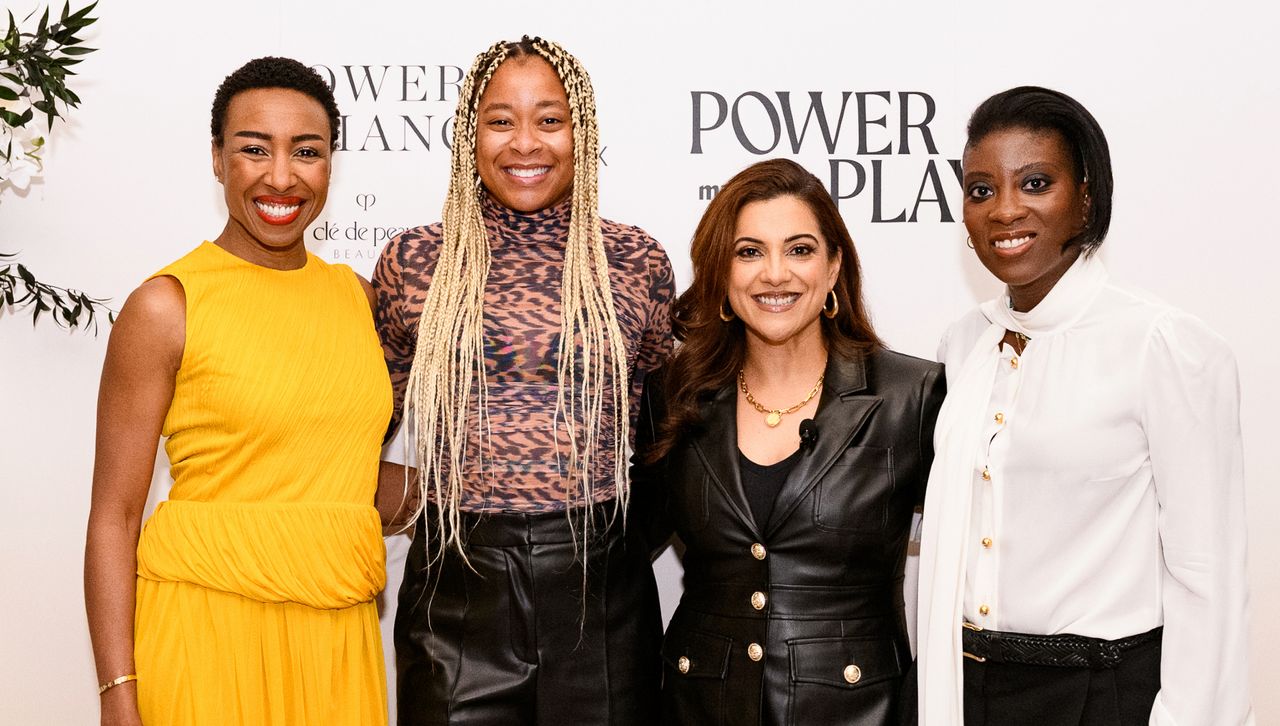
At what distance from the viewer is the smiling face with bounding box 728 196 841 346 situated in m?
2.62

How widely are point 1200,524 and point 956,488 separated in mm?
471

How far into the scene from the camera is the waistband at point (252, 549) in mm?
2383

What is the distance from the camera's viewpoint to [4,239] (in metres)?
3.57

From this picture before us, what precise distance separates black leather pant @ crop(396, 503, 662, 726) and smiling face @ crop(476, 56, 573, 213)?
795mm

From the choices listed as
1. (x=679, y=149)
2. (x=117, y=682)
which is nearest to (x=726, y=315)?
(x=679, y=149)

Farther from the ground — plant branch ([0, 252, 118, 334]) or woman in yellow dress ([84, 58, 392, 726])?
plant branch ([0, 252, 118, 334])

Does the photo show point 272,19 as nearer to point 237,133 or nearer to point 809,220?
point 237,133

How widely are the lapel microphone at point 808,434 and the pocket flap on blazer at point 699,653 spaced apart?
1.58 feet

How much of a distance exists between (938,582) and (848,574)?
0.72 feet

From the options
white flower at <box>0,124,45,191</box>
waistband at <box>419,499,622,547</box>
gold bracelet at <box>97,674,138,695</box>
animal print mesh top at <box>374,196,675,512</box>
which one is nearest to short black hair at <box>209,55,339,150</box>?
animal print mesh top at <box>374,196,675,512</box>

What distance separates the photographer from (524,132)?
8.76 feet

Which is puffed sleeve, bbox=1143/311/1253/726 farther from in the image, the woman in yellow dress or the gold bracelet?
the gold bracelet

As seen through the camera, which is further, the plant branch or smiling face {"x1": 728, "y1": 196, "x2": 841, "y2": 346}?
the plant branch

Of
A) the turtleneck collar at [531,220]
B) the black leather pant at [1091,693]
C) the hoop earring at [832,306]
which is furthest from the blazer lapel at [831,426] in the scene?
the turtleneck collar at [531,220]
